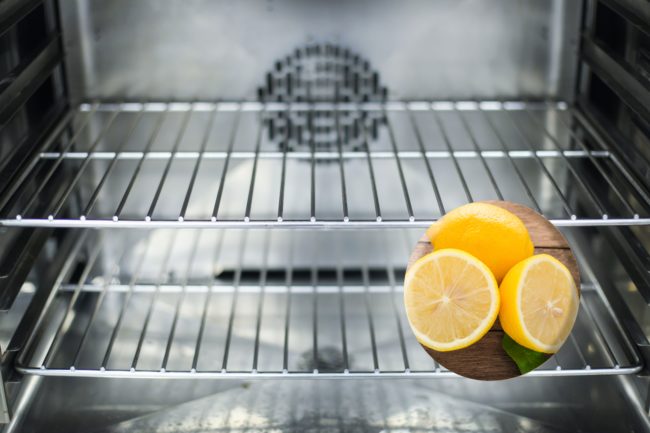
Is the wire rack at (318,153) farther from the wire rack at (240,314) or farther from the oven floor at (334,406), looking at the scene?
the oven floor at (334,406)

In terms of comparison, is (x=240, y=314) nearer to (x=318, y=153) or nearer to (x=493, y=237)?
(x=318, y=153)

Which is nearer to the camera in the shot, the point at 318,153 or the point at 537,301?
the point at 537,301

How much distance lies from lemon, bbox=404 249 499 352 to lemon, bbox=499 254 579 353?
23mm

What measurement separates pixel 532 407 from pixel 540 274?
46 cm

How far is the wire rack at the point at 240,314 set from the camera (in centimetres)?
162

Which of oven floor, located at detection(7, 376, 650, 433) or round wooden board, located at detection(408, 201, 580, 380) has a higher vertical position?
round wooden board, located at detection(408, 201, 580, 380)

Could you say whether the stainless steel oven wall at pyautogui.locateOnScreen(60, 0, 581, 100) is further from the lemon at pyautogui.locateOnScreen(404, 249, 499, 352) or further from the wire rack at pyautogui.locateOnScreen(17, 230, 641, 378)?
the lemon at pyautogui.locateOnScreen(404, 249, 499, 352)

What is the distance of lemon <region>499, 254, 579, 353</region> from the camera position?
1167 mm

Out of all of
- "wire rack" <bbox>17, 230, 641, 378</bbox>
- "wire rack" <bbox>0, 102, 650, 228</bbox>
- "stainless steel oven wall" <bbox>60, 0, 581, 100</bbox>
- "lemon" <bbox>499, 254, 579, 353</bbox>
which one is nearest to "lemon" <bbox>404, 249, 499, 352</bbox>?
"lemon" <bbox>499, 254, 579, 353</bbox>

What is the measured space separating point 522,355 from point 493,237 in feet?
0.58

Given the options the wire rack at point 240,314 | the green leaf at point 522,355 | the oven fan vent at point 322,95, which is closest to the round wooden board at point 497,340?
the green leaf at point 522,355

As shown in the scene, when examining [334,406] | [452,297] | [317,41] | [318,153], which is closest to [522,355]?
[452,297]

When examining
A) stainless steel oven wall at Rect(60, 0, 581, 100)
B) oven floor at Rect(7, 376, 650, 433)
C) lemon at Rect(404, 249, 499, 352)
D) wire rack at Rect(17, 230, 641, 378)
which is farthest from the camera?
stainless steel oven wall at Rect(60, 0, 581, 100)

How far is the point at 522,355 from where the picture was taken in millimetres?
1251
